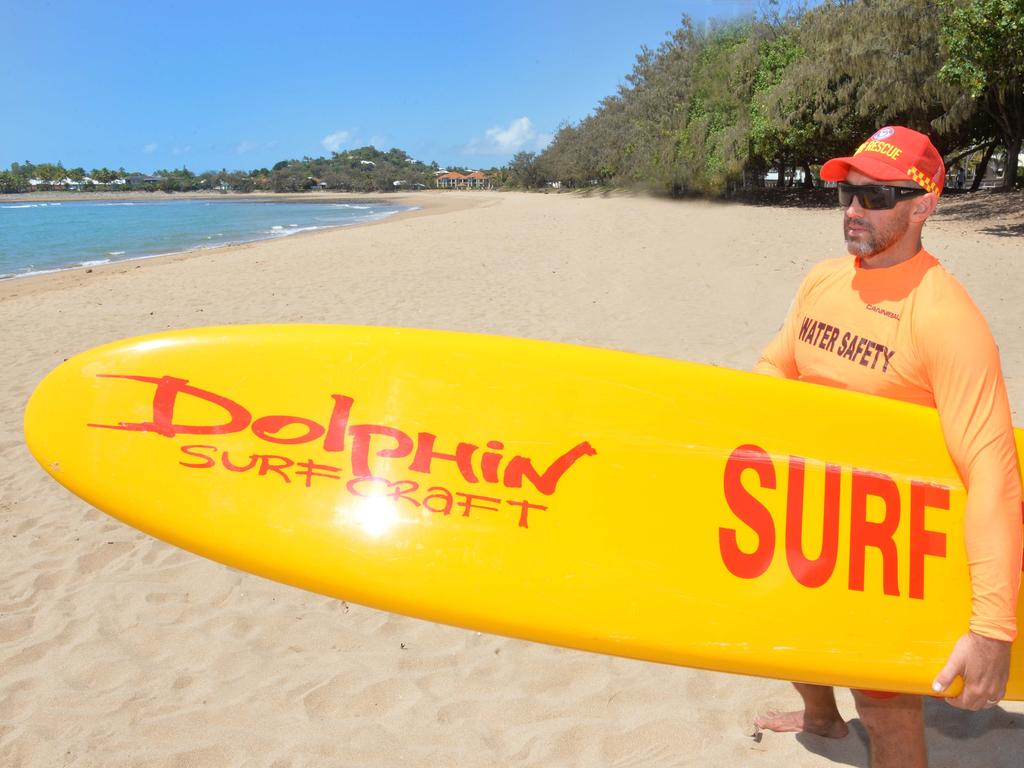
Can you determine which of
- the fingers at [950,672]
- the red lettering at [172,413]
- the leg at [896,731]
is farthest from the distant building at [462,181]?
the fingers at [950,672]

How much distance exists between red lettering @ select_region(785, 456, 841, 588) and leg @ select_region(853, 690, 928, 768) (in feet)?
0.91

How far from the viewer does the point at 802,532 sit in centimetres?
162

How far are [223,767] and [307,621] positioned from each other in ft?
2.28

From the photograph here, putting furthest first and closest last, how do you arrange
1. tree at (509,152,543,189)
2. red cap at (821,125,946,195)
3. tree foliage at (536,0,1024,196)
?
tree at (509,152,543,189), tree foliage at (536,0,1024,196), red cap at (821,125,946,195)

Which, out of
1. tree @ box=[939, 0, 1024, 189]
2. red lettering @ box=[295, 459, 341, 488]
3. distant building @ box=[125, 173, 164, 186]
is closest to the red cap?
red lettering @ box=[295, 459, 341, 488]

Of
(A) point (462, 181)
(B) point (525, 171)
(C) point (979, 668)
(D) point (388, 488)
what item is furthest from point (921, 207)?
(A) point (462, 181)

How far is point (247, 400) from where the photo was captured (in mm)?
2006

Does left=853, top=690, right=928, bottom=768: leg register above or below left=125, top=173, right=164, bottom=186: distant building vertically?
below

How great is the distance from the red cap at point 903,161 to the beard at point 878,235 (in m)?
0.07

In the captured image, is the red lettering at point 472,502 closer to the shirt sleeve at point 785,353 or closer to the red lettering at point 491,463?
the red lettering at point 491,463

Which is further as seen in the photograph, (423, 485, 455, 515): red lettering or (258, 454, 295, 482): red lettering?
(258, 454, 295, 482): red lettering

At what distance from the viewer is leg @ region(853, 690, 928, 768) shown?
56.4 inches

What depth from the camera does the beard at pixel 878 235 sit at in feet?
4.54

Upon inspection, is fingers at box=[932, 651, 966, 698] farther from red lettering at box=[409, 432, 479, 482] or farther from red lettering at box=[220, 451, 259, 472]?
red lettering at box=[220, 451, 259, 472]
